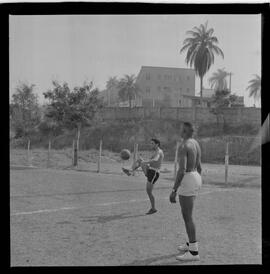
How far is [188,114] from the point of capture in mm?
36562

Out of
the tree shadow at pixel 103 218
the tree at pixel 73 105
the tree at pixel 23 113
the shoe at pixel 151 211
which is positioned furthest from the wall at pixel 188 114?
the tree shadow at pixel 103 218

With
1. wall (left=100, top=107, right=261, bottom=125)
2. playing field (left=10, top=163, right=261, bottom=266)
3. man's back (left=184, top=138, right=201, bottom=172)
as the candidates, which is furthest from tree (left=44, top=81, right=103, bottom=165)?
man's back (left=184, top=138, right=201, bottom=172)

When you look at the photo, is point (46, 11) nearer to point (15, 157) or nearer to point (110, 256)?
point (110, 256)

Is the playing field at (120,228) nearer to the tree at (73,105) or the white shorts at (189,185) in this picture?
the white shorts at (189,185)

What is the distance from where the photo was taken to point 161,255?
19.1 ft

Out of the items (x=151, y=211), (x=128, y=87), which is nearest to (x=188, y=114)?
(x=128, y=87)

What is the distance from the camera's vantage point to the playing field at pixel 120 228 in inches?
228

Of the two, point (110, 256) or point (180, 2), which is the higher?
point (180, 2)

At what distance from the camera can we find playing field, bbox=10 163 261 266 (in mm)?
5794

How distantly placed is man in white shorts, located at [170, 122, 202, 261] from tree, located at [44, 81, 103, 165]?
1428 cm

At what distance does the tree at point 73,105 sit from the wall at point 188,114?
11.5 m

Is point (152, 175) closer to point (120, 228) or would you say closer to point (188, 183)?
point (120, 228)

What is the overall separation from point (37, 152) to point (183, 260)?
19.6m
